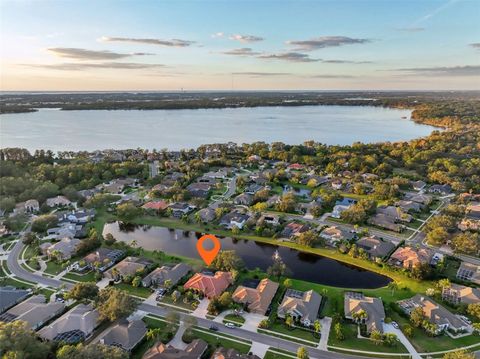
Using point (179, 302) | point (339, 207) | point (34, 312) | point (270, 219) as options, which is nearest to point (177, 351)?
point (179, 302)

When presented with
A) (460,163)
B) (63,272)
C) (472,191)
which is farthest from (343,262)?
(460,163)

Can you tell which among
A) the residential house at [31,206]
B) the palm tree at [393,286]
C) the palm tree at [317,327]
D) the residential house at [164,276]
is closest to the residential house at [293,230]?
the palm tree at [393,286]

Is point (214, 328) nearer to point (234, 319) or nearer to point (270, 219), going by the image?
point (234, 319)

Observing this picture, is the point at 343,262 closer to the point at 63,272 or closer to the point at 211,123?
the point at 63,272

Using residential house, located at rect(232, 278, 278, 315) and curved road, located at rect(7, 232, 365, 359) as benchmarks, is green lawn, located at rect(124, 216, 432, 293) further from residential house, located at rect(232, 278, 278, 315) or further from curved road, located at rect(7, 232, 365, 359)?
curved road, located at rect(7, 232, 365, 359)

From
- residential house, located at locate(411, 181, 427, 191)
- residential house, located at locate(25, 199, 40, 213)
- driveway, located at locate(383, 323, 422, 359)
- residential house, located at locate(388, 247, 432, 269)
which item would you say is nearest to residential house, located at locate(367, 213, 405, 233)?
residential house, located at locate(388, 247, 432, 269)

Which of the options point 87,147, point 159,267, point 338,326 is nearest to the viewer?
point 338,326
